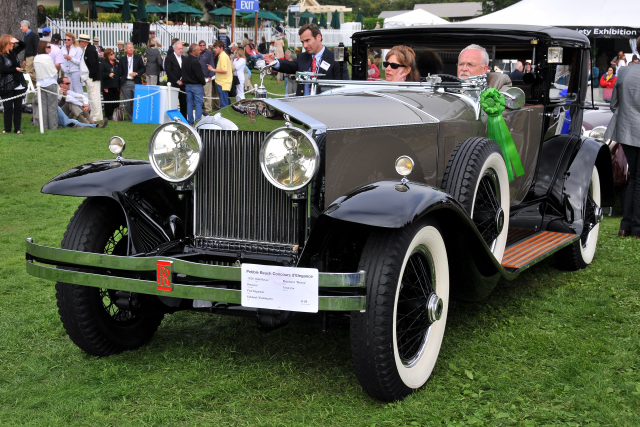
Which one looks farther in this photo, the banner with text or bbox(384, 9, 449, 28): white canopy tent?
the banner with text

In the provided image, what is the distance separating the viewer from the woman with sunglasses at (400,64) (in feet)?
15.5

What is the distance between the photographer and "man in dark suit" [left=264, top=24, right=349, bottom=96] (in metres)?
5.75

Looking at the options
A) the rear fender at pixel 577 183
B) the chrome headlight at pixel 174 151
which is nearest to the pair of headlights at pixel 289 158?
the chrome headlight at pixel 174 151

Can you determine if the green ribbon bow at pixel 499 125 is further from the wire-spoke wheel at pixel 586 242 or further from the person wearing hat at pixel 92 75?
the person wearing hat at pixel 92 75

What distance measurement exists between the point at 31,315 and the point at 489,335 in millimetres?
2751

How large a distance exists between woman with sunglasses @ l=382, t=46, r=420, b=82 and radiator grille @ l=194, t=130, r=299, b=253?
183 centimetres

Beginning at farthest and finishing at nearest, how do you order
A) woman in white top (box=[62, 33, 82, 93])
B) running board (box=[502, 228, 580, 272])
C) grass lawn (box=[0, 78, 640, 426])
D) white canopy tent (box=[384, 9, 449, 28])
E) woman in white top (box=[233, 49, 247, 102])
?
1. white canopy tent (box=[384, 9, 449, 28])
2. woman in white top (box=[233, 49, 247, 102])
3. woman in white top (box=[62, 33, 82, 93])
4. running board (box=[502, 228, 580, 272])
5. grass lawn (box=[0, 78, 640, 426])

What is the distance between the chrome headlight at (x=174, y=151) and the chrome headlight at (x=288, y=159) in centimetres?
40

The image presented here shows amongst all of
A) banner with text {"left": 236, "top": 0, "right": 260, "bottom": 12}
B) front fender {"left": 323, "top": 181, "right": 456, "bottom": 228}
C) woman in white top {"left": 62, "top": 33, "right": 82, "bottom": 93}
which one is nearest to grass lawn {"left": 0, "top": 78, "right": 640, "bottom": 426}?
front fender {"left": 323, "top": 181, "right": 456, "bottom": 228}

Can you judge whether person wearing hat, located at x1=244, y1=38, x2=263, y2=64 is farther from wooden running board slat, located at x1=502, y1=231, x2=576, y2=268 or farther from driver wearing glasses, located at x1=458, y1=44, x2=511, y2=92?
wooden running board slat, located at x1=502, y1=231, x2=576, y2=268

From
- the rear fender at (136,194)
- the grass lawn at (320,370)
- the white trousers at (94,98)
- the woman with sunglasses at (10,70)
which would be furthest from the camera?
the white trousers at (94,98)

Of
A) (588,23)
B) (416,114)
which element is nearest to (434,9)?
(588,23)

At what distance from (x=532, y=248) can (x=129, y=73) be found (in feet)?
41.9

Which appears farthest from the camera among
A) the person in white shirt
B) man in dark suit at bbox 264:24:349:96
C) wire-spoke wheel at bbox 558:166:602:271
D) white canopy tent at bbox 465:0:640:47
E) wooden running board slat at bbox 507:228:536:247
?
white canopy tent at bbox 465:0:640:47
